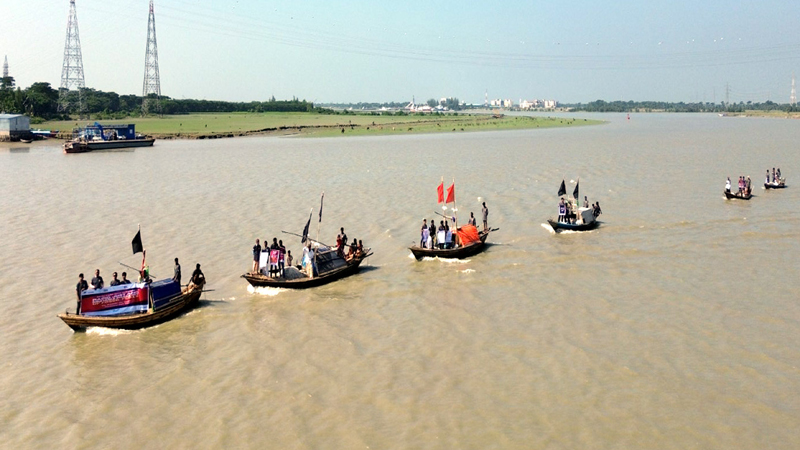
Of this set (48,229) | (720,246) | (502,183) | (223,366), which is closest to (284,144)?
(502,183)

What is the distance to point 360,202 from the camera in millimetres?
36188

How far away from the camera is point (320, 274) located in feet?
72.8

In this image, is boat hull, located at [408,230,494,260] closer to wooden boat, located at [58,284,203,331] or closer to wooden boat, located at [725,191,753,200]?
wooden boat, located at [58,284,203,331]

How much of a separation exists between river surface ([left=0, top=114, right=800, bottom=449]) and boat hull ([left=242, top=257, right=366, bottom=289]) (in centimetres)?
47

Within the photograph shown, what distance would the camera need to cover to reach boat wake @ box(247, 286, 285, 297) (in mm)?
21094

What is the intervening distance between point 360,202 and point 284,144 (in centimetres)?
4529

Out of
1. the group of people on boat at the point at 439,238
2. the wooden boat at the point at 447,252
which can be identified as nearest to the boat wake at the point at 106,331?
the wooden boat at the point at 447,252

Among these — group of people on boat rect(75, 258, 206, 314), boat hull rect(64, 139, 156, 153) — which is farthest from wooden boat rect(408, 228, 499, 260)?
boat hull rect(64, 139, 156, 153)

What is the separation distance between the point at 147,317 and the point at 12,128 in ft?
251

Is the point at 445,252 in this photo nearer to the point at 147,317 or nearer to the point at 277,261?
the point at 277,261

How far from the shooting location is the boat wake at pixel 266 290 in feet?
69.2

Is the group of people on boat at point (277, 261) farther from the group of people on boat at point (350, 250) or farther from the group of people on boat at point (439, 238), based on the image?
the group of people on boat at point (439, 238)

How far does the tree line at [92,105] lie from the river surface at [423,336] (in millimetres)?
86867

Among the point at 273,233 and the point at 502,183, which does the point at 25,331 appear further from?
the point at 502,183
